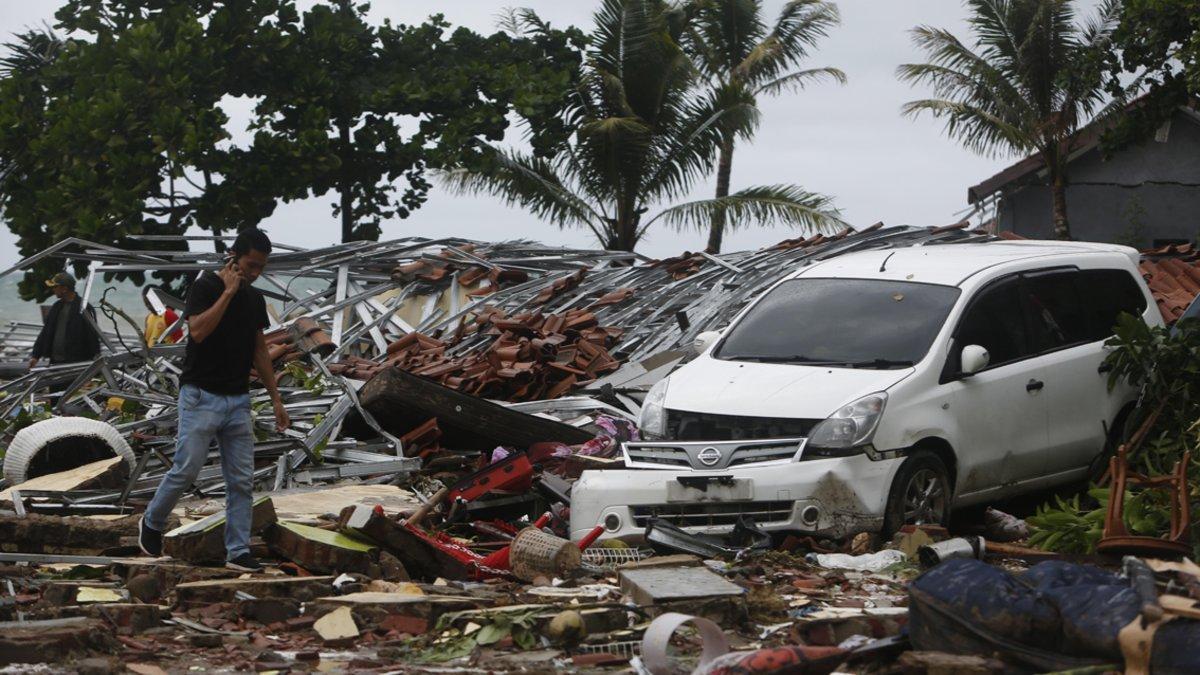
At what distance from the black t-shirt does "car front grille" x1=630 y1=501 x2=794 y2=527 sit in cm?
246

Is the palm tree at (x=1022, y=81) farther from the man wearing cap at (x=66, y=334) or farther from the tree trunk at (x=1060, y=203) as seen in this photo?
the man wearing cap at (x=66, y=334)

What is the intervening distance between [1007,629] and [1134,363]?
533 cm

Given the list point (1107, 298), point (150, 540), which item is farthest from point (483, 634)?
point (1107, 298)

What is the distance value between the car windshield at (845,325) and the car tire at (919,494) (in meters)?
0.66

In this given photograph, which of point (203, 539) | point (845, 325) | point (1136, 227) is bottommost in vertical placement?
point (203, 539)

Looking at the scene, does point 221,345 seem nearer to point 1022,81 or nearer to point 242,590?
point 242,590

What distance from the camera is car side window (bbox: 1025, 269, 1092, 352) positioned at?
1030 cm

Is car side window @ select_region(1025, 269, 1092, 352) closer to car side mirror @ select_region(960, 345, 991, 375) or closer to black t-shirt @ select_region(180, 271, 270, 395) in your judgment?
car side mirror @ select_region(960, 345, 991, 375)

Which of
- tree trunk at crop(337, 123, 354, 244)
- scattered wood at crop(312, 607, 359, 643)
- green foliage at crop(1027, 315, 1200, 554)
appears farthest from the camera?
tree trunk at crop(337, 123, 354, 244)

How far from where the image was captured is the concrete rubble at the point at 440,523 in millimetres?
6590

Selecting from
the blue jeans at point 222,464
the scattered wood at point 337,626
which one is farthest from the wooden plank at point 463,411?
the scattered wood at point 337,626

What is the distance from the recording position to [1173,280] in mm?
16531

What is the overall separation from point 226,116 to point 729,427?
85.4ft

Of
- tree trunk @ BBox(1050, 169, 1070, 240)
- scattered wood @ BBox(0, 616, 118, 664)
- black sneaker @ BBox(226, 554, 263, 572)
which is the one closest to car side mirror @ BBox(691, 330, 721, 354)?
black sneaker @ BBox(226, 554, 263, 572)
